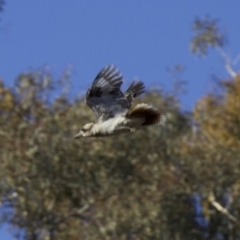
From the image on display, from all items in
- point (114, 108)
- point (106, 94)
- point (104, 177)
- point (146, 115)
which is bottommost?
point (146, 115)

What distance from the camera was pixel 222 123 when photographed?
21.8 metres

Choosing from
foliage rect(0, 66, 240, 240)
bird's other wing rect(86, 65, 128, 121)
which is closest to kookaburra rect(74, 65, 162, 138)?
bird's other wing rect(86, 65, 128, 121)

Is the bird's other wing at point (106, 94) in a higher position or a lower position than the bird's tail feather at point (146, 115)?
higher

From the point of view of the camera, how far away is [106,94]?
1104 centimetres

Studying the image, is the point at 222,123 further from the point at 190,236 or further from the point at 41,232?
the point at 41,232

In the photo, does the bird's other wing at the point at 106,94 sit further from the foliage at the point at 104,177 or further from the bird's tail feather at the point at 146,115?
the foliage at the point at 104,177

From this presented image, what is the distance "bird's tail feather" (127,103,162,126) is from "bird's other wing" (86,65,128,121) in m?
0.41

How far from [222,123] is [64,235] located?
4066 mm

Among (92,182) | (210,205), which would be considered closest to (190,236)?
(210,205)

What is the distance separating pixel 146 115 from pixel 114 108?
0.50 metres

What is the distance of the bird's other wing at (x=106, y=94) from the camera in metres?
10.9

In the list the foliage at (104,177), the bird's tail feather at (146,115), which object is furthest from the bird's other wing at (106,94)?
the foliage at (104,177)

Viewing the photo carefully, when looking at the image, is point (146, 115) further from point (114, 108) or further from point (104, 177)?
point (104, 177)

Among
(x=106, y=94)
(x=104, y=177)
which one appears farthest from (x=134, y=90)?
(x=104, y=177)
